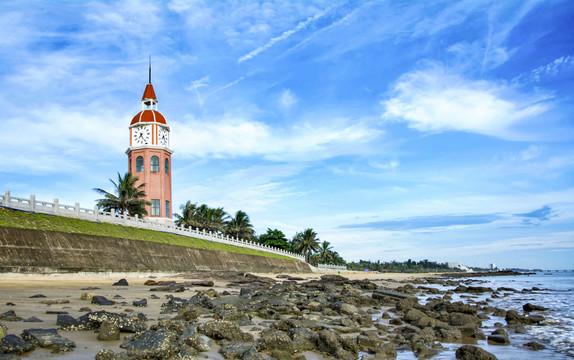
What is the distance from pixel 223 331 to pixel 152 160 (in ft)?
164

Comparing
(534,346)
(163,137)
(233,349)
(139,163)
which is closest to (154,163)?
(139,163)

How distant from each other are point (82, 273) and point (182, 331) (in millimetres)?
19151

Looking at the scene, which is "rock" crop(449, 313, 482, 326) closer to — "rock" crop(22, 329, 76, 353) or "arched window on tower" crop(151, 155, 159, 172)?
"rock" crop(22, 329, 76, 353)

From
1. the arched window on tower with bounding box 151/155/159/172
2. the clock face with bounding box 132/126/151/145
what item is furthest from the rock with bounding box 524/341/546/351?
the clock face with bounding box 132/126/151/145

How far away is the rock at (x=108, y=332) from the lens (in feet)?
22.6

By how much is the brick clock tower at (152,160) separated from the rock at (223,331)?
47433mm

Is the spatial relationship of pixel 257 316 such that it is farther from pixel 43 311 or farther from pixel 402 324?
pixel 43 311

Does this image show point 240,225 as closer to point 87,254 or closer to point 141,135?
point 141,135

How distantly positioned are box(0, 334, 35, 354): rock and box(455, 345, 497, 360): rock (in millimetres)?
7254

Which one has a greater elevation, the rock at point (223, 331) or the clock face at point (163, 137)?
the clock face at point (163, 137)

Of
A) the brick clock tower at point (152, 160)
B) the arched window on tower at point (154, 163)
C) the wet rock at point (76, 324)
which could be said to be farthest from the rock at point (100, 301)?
the arched window on tower at point (154, 163)

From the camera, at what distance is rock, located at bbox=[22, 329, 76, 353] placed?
6.05 m

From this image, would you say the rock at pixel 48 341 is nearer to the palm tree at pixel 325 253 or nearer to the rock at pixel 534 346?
the rock at pixel 534 346

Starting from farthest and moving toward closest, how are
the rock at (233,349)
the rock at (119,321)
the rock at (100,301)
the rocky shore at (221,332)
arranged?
the rock at (100,301) → the rock at (119,321) → the rock at (233,349) → the rocky shore at (221,332)
